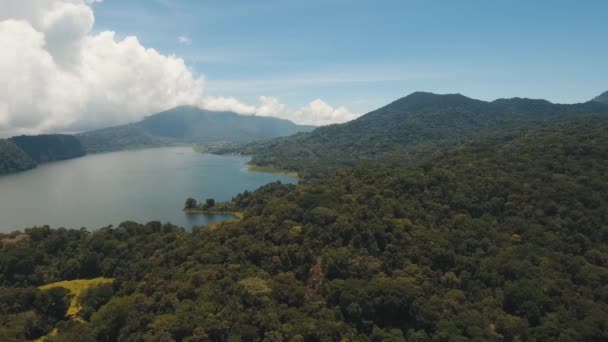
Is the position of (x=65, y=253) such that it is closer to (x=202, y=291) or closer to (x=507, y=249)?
(x=202, y=291)

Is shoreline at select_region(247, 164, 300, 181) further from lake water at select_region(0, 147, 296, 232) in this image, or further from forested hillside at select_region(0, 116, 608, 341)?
forested hillside at select_region(0, 116, 608, 341)

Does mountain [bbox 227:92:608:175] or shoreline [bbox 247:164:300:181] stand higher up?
mountain [bbox 227:92:608:175]

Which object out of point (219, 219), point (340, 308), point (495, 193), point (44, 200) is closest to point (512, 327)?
point (340, 308)

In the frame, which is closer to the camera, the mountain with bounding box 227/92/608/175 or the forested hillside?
the forested hillside

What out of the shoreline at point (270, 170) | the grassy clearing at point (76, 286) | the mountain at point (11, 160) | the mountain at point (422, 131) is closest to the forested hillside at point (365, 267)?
the grassy clearing at point (76, 286)

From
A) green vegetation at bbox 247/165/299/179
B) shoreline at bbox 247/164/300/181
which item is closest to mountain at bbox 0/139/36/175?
shoreline at bbox 247/164/300/181

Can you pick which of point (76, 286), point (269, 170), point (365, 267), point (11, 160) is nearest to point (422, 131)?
point (269, 170)
